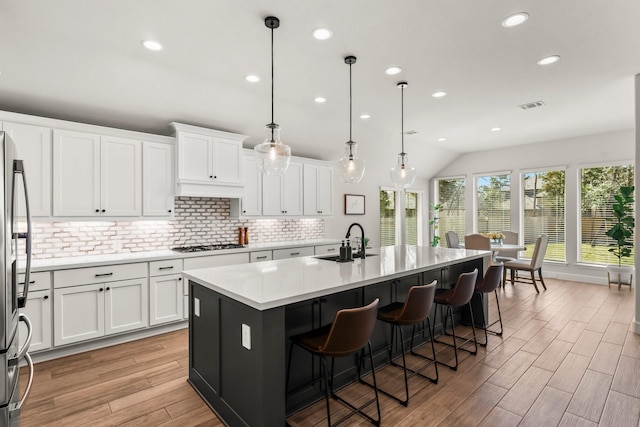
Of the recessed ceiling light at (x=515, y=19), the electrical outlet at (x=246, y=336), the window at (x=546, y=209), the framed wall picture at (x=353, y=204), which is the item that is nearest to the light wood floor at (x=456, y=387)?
the electrical outlet at (x=246, y=336)

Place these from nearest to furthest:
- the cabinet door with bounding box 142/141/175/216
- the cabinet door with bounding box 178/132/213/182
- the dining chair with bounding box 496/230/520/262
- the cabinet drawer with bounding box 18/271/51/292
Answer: the cabinet drawer with bounding box 18/271/51/292, the cabinet door with bounding box 142/141/175/216, the cabinet door with bounding box 178/132/213/182, the dining chair with bounding box 496/230/520/262

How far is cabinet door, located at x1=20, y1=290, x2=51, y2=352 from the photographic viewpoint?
310 centimetres

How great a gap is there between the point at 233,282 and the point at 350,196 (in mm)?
4748

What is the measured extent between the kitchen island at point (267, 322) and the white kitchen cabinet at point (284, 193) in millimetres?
2219

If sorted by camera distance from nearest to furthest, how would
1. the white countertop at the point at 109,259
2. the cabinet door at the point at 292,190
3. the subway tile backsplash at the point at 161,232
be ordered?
the white countertop at the point at 109,259 → the subway tile backsplash at the point at 161,232 → the cabinet door at the point at 292,190

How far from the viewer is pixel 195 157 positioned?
432 cm

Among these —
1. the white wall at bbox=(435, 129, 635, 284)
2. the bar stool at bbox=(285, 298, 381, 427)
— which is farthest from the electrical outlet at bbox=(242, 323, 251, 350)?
the white wall at bbox=(435, 129, 635, 284)

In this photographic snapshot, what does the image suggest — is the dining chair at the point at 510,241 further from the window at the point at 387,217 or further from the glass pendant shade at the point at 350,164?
the glass pendant shade at the point at 350,164

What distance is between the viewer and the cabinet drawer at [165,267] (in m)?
3.79

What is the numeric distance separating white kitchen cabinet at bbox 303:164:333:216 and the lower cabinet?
2917mm

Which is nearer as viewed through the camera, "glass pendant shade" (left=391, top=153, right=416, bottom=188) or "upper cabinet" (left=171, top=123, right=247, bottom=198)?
"glass pendant shade" (left=391, top=153, right=416, bottom=188)

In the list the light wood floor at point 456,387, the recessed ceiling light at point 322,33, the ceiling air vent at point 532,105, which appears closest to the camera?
the light wood floor at point 456,387

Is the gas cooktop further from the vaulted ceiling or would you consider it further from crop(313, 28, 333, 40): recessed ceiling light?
crop(313, 28, 333, 40): recessed ceiling light

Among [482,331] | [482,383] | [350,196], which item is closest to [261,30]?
[482,383]
